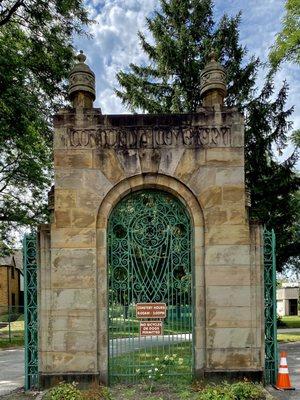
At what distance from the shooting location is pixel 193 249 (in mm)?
8203

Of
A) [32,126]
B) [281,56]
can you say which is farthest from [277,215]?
[32,126]

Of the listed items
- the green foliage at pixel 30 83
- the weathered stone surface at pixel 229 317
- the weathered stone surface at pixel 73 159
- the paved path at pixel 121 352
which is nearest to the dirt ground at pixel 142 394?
the paved path at pixel 121 352

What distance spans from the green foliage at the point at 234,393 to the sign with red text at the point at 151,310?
5.36 ft

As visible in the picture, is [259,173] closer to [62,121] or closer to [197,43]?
[197,43]

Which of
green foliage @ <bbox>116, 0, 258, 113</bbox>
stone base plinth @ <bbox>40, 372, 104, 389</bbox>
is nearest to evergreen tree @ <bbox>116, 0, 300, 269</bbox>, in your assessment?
green foliage @ <bbox>116, 0, 258, 113</bbox>

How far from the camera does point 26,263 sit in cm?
827

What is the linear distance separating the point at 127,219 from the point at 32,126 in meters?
9.24

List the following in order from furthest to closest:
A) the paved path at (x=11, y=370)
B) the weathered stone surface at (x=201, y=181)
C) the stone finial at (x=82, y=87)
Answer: the paved path at (x=11, y=370) → the stone finial at (x=82, y=87) → the weathered stone surface at (x=201, y=181)

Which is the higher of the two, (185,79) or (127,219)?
(185,79)

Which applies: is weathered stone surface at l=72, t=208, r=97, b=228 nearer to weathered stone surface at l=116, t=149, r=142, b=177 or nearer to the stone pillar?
the stone pillar

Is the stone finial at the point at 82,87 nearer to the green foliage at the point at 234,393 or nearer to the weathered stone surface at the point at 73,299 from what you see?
Answer: the weathered stone surface at the point at 73,299

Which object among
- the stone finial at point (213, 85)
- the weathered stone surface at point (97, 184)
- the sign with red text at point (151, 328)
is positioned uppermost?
the stone finial at point (213, 85)

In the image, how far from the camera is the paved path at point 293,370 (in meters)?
7.48

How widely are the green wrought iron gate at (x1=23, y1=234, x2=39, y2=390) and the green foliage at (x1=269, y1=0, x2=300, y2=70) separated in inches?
540
